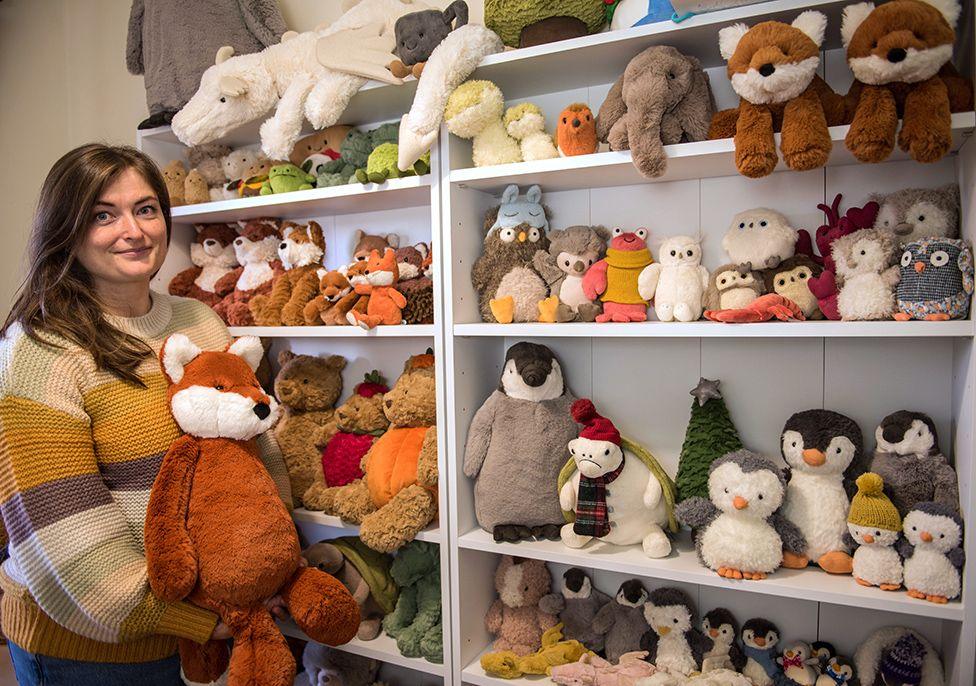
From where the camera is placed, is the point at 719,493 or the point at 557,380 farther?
the point at 557,380

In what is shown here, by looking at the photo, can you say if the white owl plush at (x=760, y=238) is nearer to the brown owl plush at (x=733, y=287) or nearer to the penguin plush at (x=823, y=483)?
the brown owl plush at (x=733, y=287)

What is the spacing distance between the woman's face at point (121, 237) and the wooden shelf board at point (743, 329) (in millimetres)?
648

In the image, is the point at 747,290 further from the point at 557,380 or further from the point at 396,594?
the point at 396,594

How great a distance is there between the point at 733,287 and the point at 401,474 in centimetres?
85

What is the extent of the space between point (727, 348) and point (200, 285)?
1.48 meters

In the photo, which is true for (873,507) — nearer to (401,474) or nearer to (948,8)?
(948,8)

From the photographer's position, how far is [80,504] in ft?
3.69

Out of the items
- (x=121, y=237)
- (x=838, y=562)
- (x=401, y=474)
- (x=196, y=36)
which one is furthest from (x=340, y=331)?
(x=838, y=562)

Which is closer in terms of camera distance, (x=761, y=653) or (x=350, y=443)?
(x=761, y=653)

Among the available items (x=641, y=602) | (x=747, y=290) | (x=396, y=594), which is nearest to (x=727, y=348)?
(x=747, y=290)

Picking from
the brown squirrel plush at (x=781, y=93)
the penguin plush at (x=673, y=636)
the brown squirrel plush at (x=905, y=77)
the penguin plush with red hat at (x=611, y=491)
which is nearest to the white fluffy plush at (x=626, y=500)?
the penguin plush with red hat at (x=611, y=491)

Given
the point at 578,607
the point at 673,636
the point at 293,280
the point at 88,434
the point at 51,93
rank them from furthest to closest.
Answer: the point at 51,93
the point at 293,280
the point at 578,607
the point at 673,636
the point at 88,434

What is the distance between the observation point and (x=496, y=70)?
144 centimetres

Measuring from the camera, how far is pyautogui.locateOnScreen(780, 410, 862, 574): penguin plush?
1278mm
